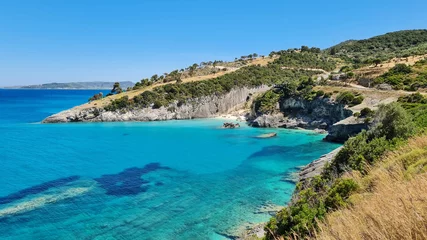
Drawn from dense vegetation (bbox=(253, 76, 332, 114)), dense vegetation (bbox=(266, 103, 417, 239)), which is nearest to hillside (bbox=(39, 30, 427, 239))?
dense vegetation (bbox=(266, 103, 417, 239))

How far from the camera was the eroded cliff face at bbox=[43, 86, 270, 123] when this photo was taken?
84062 mm

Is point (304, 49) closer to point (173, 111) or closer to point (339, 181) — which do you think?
point (173, 111)

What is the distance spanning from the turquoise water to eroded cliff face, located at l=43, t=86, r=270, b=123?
74.2 ft

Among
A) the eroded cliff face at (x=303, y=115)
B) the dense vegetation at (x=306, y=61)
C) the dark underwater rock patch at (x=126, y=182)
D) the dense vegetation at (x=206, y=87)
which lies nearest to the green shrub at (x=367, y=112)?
the eroded cliff face at (x=303, y=115)

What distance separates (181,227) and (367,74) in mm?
67744

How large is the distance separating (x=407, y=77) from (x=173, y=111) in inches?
2378

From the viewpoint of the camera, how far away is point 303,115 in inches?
2734

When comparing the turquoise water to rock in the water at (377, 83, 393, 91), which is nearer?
the turquoise water

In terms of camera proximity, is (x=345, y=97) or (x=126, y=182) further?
(x=345, y=97)

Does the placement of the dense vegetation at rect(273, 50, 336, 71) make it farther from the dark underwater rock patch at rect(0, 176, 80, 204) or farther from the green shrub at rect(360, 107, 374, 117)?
the dark underwater rock patch at rect(0, 176, 80, 204)

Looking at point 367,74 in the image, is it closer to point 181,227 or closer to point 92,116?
point 181,227

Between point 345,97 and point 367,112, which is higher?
point 345,97

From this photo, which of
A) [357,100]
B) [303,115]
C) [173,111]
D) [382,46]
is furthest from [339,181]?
[382,46]

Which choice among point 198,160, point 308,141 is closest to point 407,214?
point 198,160
